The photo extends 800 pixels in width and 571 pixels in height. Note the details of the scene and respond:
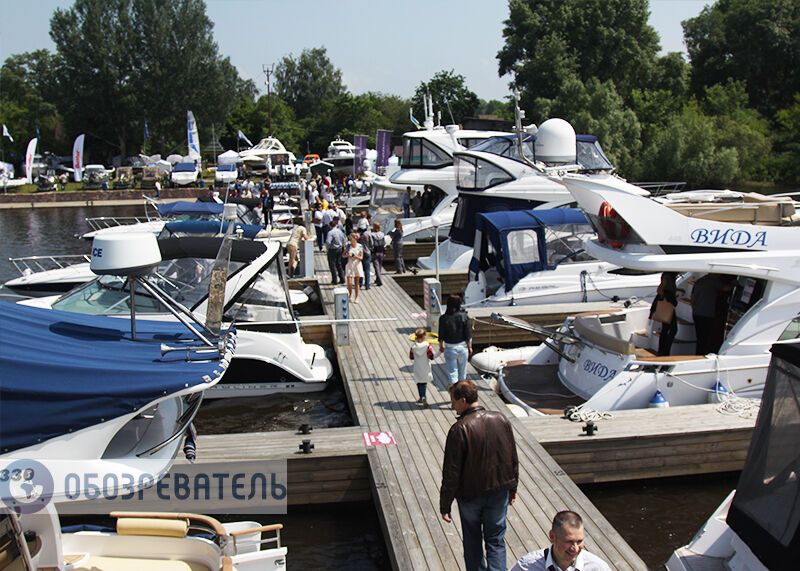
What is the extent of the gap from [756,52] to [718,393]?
189 feet

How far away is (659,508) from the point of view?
9117 millimetres

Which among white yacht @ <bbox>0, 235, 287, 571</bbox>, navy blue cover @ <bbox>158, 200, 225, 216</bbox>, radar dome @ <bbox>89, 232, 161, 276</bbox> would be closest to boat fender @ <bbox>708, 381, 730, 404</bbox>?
white yacht @ <bbox>0, 235, 287, 571</bbox>

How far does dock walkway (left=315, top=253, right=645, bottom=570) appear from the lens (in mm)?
6906

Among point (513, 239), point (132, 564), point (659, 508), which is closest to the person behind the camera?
point (132, 564)

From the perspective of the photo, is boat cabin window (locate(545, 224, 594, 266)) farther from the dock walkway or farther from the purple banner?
the purple banner

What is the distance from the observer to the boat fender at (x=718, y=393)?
10.1 metres

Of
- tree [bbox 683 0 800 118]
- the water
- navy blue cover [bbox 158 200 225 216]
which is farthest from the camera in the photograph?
tree [bbox 683 0 800 118]

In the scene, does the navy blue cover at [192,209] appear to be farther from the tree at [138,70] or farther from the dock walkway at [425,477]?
the tree at [138,70]

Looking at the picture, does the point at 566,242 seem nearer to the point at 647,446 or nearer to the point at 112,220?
the point at 647,446

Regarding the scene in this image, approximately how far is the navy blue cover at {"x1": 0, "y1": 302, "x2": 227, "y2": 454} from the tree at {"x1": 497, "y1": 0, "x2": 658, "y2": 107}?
50.3 m

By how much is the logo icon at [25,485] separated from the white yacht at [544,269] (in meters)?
11.6

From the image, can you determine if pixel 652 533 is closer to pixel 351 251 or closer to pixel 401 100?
pixel 351 251

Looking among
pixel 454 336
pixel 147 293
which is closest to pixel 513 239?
pixel 454 336

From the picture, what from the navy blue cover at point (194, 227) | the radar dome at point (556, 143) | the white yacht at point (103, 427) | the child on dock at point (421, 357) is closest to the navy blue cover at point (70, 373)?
the white yacht at point (103, 427)
